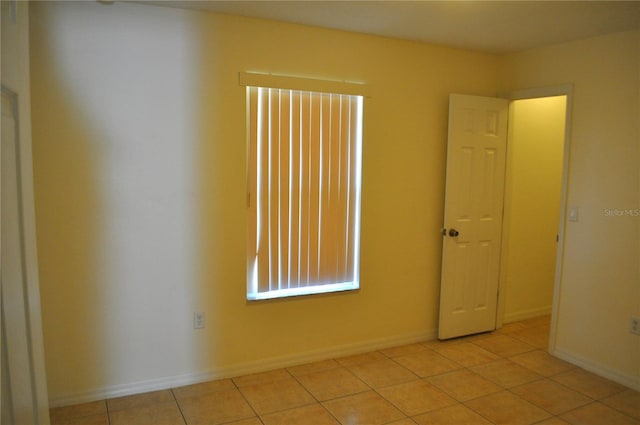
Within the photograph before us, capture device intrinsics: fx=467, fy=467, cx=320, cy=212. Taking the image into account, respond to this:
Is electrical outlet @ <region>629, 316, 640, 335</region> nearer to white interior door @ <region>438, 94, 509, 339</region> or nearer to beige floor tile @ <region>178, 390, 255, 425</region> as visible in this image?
white interior door @ <region>438, 94, 509, 339</region>

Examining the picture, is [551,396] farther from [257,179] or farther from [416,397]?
[257,179]

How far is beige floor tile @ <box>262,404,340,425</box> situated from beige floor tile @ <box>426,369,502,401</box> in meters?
0.87

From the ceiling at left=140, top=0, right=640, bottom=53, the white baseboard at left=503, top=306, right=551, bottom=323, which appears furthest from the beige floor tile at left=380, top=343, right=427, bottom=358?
the ceiling at left=140, top=0, right=640, bottom=53

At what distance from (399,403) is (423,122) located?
84.2 inches

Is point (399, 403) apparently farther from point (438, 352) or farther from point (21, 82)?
point (21, 82)

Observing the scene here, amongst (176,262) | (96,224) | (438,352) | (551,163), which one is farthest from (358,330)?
(551,163)

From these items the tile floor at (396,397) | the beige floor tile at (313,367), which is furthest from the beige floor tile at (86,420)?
the beige floor tile at (313,367)

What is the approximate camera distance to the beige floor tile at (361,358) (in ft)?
11.6

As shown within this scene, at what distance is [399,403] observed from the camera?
9.62ft

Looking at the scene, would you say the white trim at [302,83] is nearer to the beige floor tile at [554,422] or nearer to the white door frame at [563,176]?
the white door frame at [563,176]

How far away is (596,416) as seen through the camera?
2.83 m

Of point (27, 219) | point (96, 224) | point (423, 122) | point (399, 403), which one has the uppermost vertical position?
point (423, 122)

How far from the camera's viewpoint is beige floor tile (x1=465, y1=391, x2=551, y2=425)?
277 cm

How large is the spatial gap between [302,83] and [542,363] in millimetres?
2774
